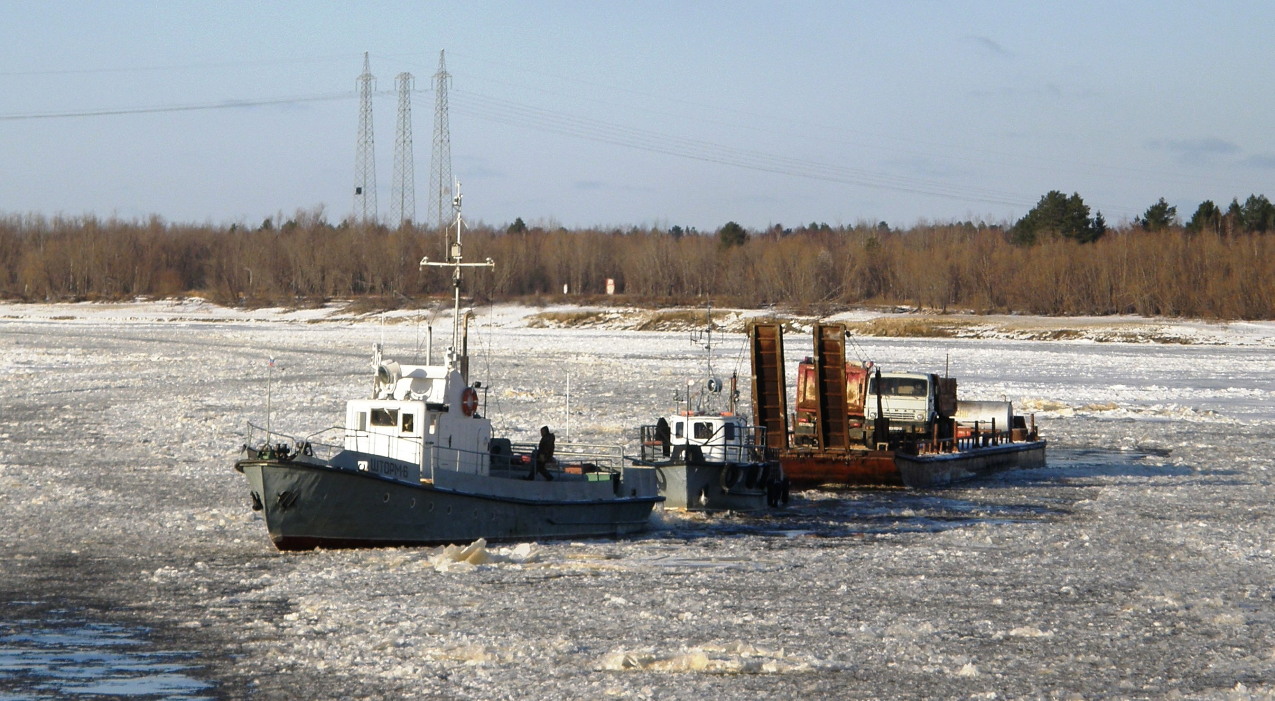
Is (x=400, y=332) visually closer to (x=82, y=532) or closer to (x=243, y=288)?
(x=243, y=288)

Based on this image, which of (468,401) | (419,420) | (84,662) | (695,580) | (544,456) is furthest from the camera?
(544,456)

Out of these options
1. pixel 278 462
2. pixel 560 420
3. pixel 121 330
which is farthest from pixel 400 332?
pixel 278 462

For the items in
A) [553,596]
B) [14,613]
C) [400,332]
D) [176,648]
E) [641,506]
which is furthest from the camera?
[400,332]

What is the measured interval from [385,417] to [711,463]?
7.28m

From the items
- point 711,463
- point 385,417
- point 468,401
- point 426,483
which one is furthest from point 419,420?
point 711,463

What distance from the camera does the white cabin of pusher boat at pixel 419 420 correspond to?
782 inches

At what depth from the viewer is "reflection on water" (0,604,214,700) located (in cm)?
1175

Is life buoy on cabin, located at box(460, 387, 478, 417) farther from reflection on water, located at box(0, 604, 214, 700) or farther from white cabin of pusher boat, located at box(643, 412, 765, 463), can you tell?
A: reflection on water, located at box(0, 604, 214, 700)

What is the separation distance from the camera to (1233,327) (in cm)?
8588

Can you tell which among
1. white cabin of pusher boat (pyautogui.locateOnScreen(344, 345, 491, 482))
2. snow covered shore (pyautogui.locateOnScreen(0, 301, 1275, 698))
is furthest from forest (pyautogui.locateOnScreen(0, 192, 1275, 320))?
white cabin of pusher boat (pyautogui.locateOnScreen(344, 345, 491, 482))

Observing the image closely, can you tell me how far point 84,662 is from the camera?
12.7 metres

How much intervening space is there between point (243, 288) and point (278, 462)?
116 m

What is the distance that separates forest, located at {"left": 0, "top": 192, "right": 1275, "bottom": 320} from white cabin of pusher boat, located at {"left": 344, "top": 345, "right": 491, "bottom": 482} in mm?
69826

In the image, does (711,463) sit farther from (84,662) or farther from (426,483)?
(84,662)
